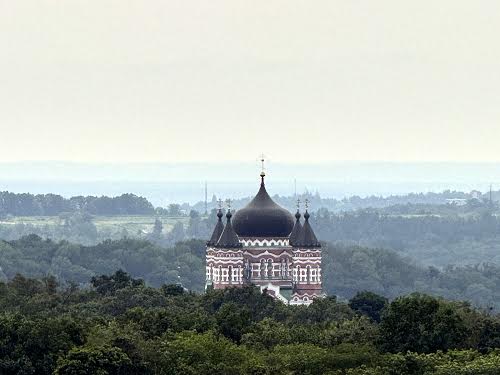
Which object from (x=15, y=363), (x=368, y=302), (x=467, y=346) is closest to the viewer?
(x=15, y=363)

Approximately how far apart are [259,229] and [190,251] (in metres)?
60.9

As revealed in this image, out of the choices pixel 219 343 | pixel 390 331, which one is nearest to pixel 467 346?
pixel 390 331

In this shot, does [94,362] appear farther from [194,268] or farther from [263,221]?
[194,268]

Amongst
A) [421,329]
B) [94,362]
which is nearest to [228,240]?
[421,329]

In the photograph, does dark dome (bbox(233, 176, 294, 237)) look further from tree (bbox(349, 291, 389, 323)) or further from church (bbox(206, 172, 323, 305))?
tree (bbox(349, 291, 389, 323))

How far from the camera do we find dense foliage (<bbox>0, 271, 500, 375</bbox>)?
57750mm

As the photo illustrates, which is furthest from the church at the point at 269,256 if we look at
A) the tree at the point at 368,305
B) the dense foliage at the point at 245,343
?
the dense foliage at the point at 245,343

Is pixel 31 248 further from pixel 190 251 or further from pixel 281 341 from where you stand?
pixel 281 341

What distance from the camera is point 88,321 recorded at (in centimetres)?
6556

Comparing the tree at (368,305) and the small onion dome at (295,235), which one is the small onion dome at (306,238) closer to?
the small onion dome at (295,235)

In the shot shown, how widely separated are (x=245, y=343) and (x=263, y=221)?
23766 millimetres

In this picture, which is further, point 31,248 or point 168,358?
point 31,248

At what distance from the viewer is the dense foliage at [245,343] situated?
189ft

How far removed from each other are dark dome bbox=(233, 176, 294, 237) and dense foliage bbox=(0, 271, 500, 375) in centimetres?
1396
